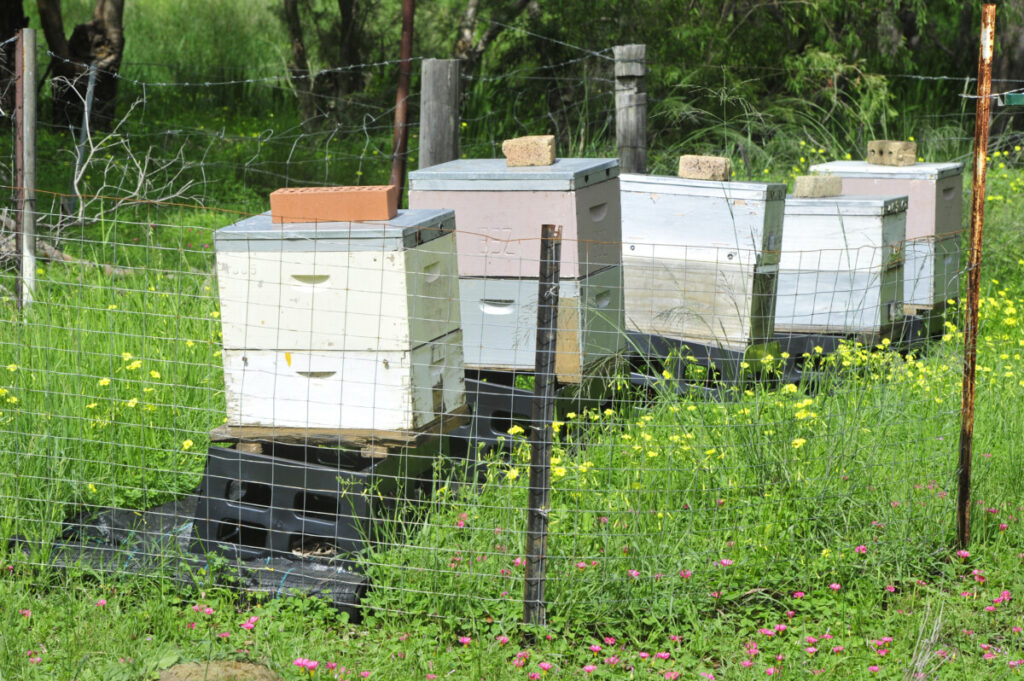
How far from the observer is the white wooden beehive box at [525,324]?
14.4 feet

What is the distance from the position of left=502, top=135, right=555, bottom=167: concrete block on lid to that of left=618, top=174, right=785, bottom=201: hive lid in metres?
0.60

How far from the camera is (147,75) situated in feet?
47.1

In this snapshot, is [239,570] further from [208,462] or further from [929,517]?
[929,517]

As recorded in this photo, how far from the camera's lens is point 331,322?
11.6ft

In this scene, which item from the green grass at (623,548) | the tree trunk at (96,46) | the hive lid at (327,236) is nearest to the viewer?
the green grass at (623,548)

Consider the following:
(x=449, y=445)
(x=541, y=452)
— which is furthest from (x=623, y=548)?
(x=449, y=445)

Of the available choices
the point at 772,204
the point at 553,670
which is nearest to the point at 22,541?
Result: the point at 553,670

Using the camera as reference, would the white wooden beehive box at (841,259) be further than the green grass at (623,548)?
Yes

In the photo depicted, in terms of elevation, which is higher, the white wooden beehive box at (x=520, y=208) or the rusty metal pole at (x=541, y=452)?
the white wooden beehive box at (x=520, y=208)

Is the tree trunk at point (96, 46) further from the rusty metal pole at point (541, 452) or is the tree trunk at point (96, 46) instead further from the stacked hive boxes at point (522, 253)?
the rusty metal pole at point (541, 452)

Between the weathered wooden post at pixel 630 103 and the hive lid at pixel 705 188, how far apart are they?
1.38m

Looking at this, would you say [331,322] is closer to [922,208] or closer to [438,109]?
[438,109]

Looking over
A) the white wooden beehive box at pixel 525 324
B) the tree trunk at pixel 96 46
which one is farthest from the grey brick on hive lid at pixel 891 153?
the tree trunk at pixel 96 46

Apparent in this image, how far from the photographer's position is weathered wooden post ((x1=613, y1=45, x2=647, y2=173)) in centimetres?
670
